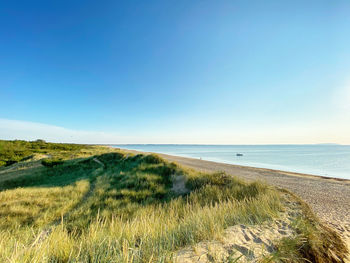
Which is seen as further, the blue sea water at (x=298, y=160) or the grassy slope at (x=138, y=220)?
the blue sea water at (x=298, y=160)

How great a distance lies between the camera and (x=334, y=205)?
723 cm

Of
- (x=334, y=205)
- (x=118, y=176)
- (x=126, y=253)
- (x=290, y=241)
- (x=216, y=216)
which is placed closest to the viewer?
(x=126, y=253)

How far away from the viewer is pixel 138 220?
14.0 feet

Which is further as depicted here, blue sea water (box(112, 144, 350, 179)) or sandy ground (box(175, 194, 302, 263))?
blue sea water (box(112, 144, 350, 179))

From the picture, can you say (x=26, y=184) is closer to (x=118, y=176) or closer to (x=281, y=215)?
(x=118, y=176)

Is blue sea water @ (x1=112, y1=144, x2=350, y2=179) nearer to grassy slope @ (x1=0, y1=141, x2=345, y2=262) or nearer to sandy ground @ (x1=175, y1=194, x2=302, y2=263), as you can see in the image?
grassy slope @ (x1=0, y1=141, x2=345, y2=262)

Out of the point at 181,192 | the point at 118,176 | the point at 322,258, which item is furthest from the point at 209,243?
the point at 118,176

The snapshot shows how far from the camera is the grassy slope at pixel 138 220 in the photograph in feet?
7.08

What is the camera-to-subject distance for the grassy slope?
216 cm

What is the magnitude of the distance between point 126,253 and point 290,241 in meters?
2.78

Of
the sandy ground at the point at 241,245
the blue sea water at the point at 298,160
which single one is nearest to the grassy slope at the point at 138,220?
the sandy ground at the point at 241,245

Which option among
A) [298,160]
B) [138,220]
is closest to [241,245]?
[138,220]

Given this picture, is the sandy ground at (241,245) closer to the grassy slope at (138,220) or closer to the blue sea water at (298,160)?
the grassy slope at (138,220)

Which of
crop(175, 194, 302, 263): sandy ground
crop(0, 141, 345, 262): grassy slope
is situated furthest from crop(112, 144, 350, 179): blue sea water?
crop(175, 194, 302, 263): sandy ground
